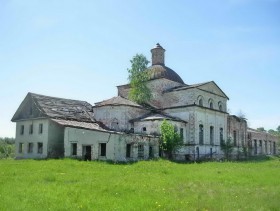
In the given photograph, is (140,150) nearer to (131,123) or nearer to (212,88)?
(131,123)

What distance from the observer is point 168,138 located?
1253 inches

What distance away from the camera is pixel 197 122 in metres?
36.9

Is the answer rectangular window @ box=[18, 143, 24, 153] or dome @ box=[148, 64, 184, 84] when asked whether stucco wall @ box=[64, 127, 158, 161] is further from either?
dome @ box=[148, 64, 184, 84]

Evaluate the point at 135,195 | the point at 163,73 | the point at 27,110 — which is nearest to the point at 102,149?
the point at 27,110

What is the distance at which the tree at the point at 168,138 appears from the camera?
104 feet

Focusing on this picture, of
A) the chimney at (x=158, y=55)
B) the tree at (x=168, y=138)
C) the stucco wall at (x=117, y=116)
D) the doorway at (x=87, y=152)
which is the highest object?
the chimney at (x=158, y=55)

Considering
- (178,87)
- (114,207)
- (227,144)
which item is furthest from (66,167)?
(227,144)

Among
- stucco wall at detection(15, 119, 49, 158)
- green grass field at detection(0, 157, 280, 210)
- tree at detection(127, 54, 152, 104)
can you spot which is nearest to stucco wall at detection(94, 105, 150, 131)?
tree at detection(127, 54, 152, 104)

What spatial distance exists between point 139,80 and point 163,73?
3055 mm

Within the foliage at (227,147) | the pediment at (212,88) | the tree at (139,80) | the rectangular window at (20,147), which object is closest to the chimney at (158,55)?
the tree at (139,80)

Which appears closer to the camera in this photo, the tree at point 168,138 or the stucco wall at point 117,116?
the tree at point 168,138

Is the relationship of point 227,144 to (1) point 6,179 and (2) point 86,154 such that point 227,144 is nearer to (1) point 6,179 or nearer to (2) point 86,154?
(2) point 86,154

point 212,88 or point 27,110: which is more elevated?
point 212,88

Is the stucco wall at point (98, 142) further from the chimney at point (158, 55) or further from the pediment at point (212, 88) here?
the chimney at point (158, 55)
